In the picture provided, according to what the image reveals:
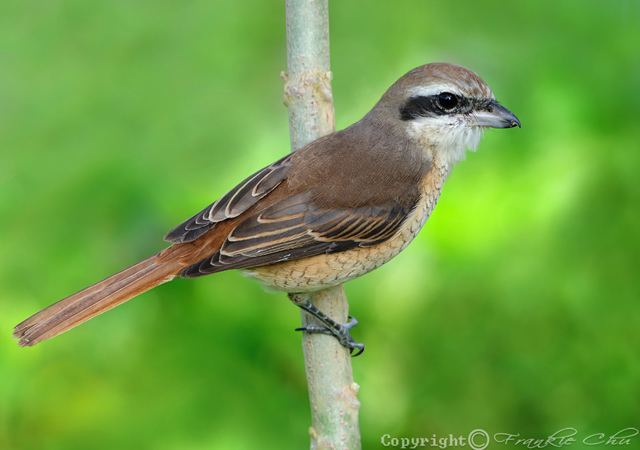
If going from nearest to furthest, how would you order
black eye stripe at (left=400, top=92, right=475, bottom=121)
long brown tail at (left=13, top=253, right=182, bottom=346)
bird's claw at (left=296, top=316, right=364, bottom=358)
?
long brown tail at (left=13, top=253, right=182, bottom=346), bird's claw at (left=296, top=316, right=364, bottom=358), black eye stripe at (left=400, top=92, right=475, bottom=121)

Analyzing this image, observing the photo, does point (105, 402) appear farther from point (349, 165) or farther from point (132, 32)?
point (132, 32)

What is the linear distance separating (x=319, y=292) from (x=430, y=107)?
0.84 m

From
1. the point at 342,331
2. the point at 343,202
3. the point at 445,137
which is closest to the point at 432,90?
the point at 445,137

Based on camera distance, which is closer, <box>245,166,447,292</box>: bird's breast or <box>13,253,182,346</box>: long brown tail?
<box>13,253,182,346</box>: long brown tail

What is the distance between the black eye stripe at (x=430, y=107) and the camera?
348cm

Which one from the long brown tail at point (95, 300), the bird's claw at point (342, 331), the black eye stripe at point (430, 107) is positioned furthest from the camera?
the black eye stripe at point (430, 107)

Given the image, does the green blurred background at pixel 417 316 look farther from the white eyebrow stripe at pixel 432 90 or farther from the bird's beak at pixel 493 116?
the white eyebrow stripe at pixel 432 90

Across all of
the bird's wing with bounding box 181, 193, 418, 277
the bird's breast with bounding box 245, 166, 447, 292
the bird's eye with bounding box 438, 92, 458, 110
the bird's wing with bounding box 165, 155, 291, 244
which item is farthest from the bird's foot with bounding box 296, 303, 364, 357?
the bird's eye with bounding box 438, 92, 458, 110

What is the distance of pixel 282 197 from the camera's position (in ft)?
11.7

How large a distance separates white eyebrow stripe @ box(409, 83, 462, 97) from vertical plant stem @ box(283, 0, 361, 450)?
33cm

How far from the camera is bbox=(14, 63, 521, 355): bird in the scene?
343cm

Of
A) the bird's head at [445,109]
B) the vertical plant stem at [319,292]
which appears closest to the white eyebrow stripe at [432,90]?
the bird's head at [445,109]

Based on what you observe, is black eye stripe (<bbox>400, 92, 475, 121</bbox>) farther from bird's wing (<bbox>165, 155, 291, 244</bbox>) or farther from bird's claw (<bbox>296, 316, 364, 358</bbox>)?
bird's claw (<bbox>296, 316, 364, 358</bbox>)

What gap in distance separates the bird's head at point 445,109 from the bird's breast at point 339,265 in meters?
0.21
